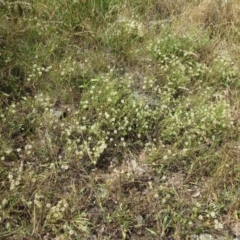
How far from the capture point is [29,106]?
139 inches

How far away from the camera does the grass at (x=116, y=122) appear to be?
9.79 ft

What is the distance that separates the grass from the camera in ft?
9.79

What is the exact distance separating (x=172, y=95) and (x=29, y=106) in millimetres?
1497

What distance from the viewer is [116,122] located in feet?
11.5

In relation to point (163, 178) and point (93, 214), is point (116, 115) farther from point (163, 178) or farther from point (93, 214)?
point (93, 214)

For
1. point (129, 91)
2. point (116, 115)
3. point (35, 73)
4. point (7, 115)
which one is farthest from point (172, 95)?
point (7, 115)

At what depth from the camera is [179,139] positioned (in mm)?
3504

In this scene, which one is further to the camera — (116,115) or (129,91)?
(129,91)

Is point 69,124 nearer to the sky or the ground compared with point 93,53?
nearer to the ground

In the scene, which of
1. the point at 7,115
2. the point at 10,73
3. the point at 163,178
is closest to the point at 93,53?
the point at 10,73

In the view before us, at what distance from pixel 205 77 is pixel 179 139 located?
1047 mm

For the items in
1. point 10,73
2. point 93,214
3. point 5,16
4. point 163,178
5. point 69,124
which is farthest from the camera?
point 5,16

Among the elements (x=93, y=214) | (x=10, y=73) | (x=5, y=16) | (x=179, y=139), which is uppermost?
(x=5, y=16)

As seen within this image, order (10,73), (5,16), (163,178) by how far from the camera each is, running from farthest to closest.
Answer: (5,16), (10,73), (163,178)
